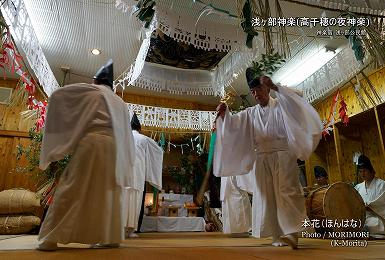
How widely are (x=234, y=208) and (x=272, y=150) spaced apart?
229 cm

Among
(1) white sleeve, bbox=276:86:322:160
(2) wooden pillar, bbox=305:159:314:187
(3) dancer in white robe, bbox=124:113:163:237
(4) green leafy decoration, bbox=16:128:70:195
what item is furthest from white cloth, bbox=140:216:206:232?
(1) white sleeve, bbox=276:86:322:160

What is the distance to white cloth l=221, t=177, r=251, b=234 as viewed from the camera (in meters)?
4.71

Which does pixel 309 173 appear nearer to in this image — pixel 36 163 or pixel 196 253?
pixel 196 253

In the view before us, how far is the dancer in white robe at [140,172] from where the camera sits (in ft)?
14.6

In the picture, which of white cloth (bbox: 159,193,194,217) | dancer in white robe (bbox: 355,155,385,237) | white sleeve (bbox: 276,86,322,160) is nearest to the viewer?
white sleeve (bbox: 276,86,322,160)

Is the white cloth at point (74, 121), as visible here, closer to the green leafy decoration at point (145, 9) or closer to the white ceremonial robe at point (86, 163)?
the white ceremonial robe at point (86, 163)

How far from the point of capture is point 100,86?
2686 mm

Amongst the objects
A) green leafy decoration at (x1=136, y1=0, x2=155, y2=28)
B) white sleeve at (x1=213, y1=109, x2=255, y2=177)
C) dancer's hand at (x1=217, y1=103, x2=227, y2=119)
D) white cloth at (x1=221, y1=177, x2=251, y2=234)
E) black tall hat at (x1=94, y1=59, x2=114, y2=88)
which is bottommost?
white cloth at (x1=221, y1=177, x2=251, y2=234)

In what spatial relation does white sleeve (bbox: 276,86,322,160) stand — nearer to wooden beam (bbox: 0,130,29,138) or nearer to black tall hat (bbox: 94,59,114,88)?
black tall hat (bbox: 94,59,114,88)

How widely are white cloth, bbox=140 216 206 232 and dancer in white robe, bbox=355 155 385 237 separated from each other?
3.52 m

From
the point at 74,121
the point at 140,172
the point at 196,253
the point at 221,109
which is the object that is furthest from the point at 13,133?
the point at 196,253

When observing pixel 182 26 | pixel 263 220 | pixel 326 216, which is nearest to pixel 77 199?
pixel 263 220

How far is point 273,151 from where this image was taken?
9.22 ft

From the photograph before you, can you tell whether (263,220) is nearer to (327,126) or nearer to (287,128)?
(287,128)
